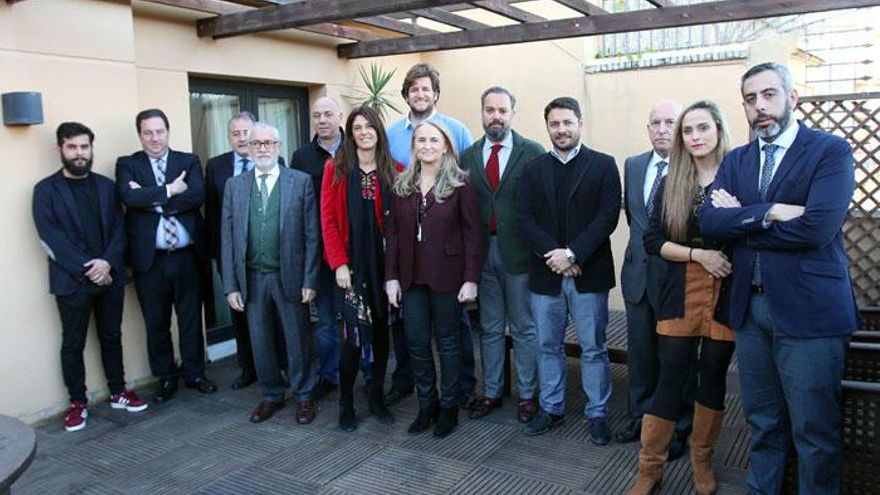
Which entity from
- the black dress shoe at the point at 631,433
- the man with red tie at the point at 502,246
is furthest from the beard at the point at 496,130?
the black dress shoe at the point at 631,433

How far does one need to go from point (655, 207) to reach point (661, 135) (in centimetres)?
51

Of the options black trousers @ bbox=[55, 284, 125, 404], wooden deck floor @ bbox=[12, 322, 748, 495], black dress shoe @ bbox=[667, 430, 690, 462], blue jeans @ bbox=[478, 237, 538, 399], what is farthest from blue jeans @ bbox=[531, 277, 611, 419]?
black trousers @ bbox=[55, 284, 125, 404]

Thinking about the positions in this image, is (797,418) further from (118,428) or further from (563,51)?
(563,51)

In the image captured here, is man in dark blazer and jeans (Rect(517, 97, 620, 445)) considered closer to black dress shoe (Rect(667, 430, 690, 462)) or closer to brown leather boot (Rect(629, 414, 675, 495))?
black dress shoe (Rect(667, 430, 690, 462))

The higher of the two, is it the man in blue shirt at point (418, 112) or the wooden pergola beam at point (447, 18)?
the wooden pergola beam at point (447, 18)

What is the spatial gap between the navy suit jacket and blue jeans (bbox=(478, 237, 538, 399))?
1.46m

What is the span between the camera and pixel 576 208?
3.48 metres

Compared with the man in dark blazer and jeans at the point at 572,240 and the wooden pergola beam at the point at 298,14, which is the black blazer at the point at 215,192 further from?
the man in dark blazer and jeans at the point at 572,240

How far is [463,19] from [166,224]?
2.65m

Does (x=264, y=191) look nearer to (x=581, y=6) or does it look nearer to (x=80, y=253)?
(x=80, y=253)

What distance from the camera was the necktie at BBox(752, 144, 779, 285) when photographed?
2.52 m

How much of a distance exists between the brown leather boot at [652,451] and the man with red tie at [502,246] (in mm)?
1008

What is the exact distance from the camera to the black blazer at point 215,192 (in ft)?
15.0

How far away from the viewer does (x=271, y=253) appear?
156 inches
